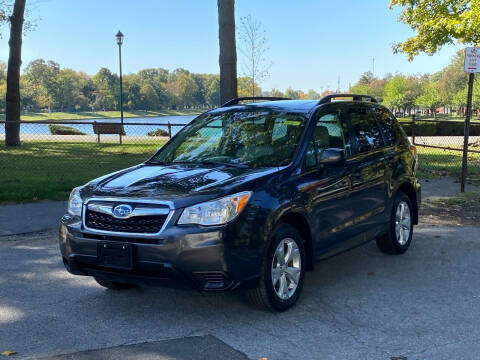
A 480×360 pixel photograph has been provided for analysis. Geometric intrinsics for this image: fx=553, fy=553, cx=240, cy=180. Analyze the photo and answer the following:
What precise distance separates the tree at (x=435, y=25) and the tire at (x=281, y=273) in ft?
51.0

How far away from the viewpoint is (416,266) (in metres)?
6.21

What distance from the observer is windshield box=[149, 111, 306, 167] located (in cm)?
514

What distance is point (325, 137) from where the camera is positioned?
18.1ft

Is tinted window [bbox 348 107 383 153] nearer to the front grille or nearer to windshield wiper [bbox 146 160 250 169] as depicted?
windshield wiper [bbox 146 160 250 169]

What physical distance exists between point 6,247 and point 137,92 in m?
100

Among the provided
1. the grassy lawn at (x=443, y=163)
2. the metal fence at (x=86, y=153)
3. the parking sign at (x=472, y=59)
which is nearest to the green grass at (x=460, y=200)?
the parking sign at (x=472, y=59)

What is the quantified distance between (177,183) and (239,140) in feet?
3.66

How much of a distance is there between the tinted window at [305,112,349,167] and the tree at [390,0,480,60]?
14120 millimetres

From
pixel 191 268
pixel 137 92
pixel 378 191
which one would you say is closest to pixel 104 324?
pixel 191 268

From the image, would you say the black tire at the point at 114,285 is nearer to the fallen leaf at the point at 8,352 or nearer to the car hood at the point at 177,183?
the car hood at the point at 177,183

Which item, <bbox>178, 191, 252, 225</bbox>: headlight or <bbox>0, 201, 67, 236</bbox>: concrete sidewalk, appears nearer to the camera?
<bbox>178, 191, 252, 225</bbox>: headlight

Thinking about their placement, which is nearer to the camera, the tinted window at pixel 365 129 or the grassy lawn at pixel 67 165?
the tinted window at pixel 365 129

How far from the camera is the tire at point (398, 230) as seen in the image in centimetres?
654

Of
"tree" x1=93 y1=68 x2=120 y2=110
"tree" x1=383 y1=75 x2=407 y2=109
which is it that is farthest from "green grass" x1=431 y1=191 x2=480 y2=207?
"tree" x1=93 y1=68 x2=120 y2=110
